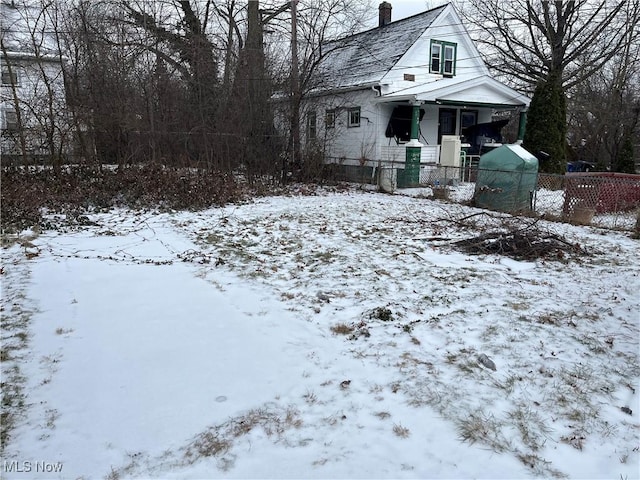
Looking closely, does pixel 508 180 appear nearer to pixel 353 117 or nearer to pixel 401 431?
pixel 401 431

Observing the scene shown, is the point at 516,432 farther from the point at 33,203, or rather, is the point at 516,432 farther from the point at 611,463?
the point at 33,203

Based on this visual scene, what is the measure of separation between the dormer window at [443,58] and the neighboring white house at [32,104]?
14.3 m

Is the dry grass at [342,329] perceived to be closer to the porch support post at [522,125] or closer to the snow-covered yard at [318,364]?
the snow-covered yard at [318,364]

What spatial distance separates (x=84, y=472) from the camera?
2.43m

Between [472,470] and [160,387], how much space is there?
2166 mm

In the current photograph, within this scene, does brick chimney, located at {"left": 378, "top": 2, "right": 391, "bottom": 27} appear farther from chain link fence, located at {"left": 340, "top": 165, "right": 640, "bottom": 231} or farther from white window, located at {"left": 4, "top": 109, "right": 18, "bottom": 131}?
white window, located at {"left": 4, "top": 109, "right": 18, "bottom": 131}

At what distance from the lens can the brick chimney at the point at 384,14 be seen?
862 inches

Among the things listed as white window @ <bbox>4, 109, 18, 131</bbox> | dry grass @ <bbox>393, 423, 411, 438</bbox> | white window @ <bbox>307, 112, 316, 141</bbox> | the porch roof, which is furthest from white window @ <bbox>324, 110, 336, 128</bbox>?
dry grass @ <bbox>393, 423, 411, 438</bbox>

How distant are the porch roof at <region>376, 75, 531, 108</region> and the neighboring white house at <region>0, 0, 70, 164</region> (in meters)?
11.3

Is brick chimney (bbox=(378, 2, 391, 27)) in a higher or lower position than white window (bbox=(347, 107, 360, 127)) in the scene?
higher

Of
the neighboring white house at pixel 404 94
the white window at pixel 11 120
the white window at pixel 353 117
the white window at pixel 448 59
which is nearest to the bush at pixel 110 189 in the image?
the white window at pixel 11 120

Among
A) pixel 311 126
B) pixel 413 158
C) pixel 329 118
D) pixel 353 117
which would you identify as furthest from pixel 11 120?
pixel 413 158

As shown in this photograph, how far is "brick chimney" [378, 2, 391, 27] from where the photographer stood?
71.9ft

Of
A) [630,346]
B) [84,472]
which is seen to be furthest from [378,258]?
[84,472]
